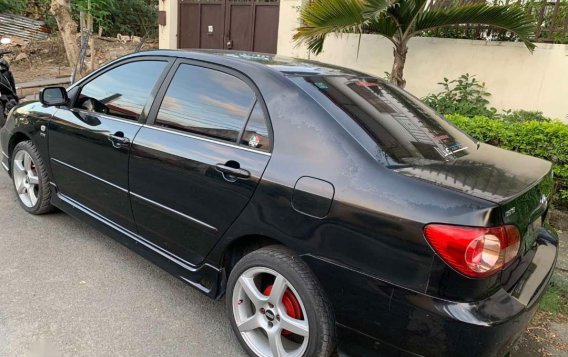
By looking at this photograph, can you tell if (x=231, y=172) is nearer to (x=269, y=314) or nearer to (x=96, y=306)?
Result: (x=269, y=314)

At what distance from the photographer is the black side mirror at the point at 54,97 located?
3766 mm

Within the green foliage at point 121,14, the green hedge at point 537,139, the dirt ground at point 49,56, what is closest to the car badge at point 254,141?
the green hedge at point 537,139

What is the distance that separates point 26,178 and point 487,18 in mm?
5263

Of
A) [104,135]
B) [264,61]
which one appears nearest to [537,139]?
[264,61]

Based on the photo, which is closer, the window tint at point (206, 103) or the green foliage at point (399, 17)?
the window tint at point (206, 103)

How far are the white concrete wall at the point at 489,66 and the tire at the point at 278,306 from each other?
17.2 feet

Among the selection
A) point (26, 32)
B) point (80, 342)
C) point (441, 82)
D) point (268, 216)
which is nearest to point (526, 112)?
point (441, 82)

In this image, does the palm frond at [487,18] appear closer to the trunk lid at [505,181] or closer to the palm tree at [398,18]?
the palm tree at [398,18]

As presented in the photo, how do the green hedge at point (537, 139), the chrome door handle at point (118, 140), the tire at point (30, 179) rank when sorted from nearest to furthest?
the chrome door handle at point (118, 140), the tire at point (30, 179), the green hedge at point (537, 139)

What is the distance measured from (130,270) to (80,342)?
84cm

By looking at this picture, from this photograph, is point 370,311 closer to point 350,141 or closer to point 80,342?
point 350,141

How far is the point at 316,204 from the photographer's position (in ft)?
7.10

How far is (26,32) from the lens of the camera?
14203mm

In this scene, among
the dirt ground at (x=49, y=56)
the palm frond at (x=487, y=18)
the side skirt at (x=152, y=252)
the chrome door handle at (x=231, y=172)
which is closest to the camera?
the chrome door handle at (x=231, y=172)
